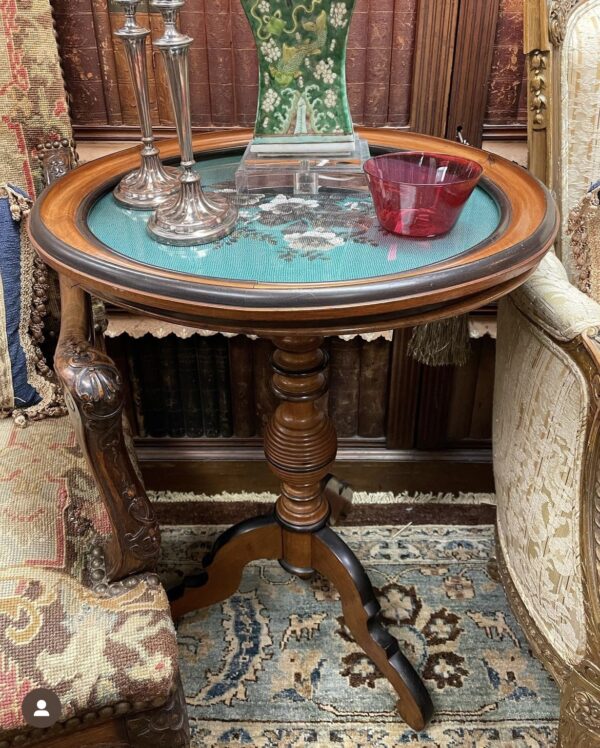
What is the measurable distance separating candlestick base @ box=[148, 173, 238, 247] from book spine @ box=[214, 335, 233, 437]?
1.90 ft

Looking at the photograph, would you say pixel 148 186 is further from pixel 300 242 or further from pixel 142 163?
pixel 300 242

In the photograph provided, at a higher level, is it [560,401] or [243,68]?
[243,68]

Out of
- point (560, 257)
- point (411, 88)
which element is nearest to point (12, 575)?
point (560, 257)

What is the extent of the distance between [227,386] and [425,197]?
78 cm

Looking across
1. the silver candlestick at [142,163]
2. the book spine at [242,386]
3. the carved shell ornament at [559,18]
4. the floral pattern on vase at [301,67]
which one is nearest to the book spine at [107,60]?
the silver candlestick at [142,163]

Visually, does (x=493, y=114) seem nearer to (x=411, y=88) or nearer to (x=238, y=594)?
(x=411, y=88)

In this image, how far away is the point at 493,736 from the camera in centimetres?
104

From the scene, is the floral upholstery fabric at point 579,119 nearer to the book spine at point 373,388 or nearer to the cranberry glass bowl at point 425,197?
the cranberry glass bowl at point 425,197

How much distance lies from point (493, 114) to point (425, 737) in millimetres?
1025

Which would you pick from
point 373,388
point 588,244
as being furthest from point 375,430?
point 588,244

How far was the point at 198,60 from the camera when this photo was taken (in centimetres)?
114

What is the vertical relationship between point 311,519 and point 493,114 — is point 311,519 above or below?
below

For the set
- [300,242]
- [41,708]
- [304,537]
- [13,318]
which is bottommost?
[304,537]

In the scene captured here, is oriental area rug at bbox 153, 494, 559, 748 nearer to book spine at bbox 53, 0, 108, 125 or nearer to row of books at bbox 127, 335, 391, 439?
row of books at bbox 127, 335, 391, 439
